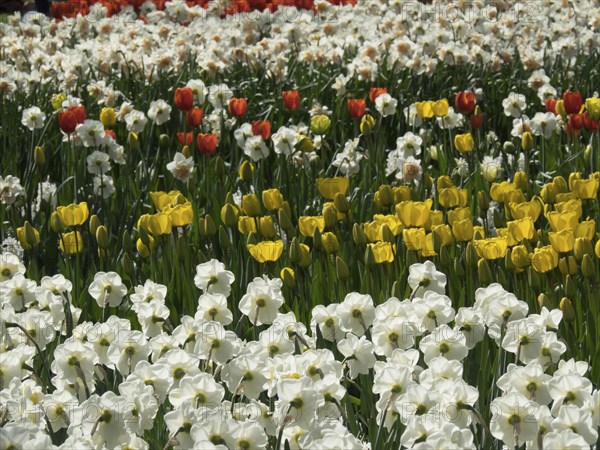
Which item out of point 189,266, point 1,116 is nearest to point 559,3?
Result: point 1,116

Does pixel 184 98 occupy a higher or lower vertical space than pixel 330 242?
higher

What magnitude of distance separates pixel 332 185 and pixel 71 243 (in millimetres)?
990

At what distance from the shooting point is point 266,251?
3312mm

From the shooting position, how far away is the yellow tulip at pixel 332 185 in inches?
156

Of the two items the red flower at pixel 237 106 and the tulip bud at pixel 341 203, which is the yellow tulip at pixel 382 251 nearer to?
the tulip bud at pixel 341 203

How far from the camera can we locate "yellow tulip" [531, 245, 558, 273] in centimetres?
307

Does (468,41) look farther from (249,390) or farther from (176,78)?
(249,390)

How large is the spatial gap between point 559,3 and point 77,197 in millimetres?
5502

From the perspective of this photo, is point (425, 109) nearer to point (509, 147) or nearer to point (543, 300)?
point (509, 147)

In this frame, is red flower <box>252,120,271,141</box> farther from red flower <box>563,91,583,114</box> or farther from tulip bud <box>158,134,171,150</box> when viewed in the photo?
red flower <box>563,91,583,114</box>

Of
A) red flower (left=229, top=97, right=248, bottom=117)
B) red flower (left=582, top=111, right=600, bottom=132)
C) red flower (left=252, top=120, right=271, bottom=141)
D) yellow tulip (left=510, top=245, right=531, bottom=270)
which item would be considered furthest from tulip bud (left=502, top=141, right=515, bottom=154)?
yellow tulip (left=510, top=245, right=531, bottom=270)

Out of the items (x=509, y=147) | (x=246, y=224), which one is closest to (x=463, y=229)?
(x=246, y=224)

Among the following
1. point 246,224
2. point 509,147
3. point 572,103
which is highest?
point 572,103

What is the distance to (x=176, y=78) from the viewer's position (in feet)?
22.2
